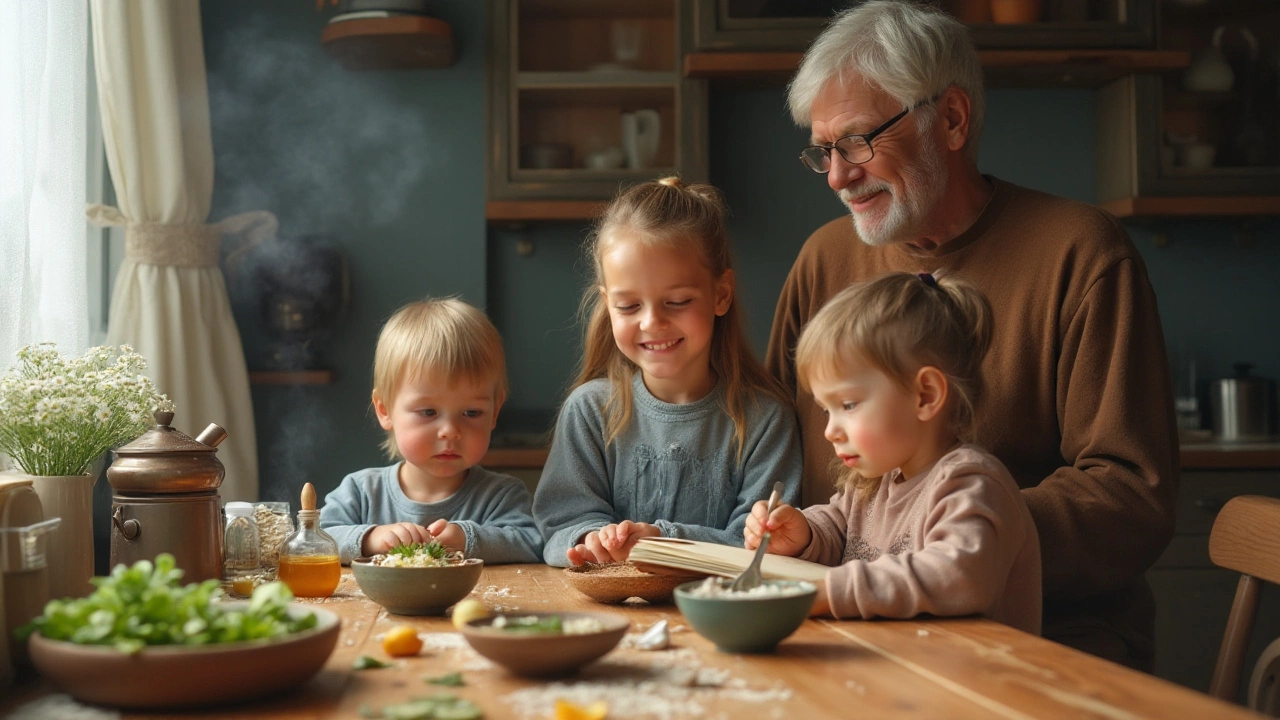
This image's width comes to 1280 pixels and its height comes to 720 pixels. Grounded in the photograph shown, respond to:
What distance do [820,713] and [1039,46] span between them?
10.3 feet

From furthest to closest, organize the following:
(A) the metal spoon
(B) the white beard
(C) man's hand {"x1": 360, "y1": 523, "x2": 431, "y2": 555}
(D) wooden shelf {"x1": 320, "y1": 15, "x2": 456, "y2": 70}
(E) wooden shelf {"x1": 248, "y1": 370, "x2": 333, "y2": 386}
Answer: (E) wooden shelf {"x1": 248, "y1": 370, "x2": 333, "y2": 386} < (D) wooden shelf {"x1": 320, "y1": 15, "x2": 456, "y2": 70} < (B) the white beard < (C) man's hand {"x1": 360, "y1": 523, "x2": 431, "y2": 555} < (A) the metal spoon

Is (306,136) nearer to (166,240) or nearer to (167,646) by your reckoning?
(166,240)

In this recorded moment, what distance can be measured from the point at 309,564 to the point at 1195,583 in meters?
2.83

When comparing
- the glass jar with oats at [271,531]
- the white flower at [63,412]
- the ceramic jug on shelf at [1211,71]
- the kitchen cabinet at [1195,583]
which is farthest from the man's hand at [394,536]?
the ceramic jug on shelf at [1211,71]

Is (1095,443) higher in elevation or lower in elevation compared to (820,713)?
higher

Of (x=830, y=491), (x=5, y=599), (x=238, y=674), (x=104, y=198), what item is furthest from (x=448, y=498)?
(x=104, y=198)

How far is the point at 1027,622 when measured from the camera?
4.43 ft

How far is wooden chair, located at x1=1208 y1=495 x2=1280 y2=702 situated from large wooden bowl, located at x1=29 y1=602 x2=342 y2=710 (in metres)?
1.07

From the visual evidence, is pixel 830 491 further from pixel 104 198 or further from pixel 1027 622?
pixel 104 198

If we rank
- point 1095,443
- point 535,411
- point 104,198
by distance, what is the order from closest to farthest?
point 1095,443
point 104,198
point 535,411

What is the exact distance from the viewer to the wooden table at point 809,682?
0.89 metres

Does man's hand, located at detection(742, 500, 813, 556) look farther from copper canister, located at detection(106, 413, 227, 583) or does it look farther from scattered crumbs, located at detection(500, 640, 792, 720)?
copper canister, located at detection(106, 413, 227, 583)

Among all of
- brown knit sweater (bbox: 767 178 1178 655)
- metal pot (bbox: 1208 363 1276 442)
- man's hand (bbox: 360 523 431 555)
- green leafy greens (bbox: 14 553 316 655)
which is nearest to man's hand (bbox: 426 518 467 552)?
man's hand (bbox: 360 523 431 555)

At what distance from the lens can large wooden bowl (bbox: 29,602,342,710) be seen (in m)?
0.88
